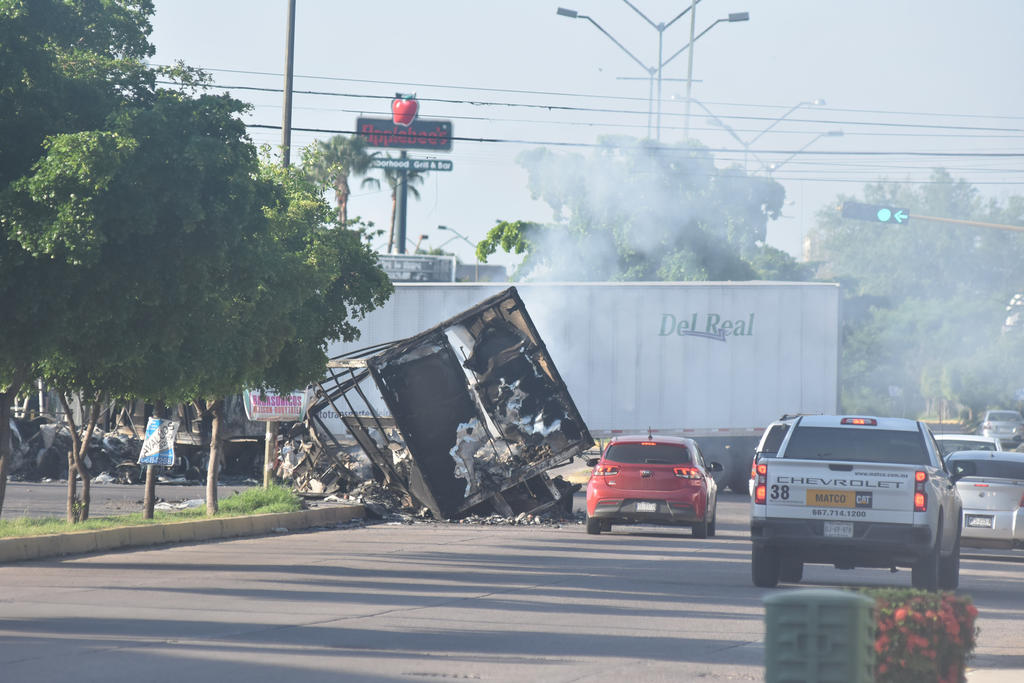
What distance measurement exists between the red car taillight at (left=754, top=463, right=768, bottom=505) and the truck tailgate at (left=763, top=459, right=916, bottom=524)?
0.10 ft

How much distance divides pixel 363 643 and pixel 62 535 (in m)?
7.65

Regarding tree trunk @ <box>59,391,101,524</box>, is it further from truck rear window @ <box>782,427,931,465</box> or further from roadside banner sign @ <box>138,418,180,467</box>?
truck rear window @ <box>782,427,931,465</box>

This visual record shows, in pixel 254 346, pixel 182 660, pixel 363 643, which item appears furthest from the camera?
pixel 254 346

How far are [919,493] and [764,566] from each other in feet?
5.95

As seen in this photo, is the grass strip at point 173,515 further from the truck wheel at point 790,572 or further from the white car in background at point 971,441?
the white car in background at point 971,441

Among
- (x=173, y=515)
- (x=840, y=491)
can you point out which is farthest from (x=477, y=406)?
(x=840, y=491)

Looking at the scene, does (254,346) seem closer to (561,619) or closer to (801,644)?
(561,619)

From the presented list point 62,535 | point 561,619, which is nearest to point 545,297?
point 62,535

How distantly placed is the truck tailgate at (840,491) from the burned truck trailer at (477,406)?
944 centimetres

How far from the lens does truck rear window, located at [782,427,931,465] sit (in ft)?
46.8

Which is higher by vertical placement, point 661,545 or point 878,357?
point 878,357

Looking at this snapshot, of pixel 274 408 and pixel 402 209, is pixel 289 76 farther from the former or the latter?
pixel 402 209

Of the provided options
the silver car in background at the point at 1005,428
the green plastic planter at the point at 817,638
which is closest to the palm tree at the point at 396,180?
the silver car in background at the point at 1005,428

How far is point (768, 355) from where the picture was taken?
32.6m
